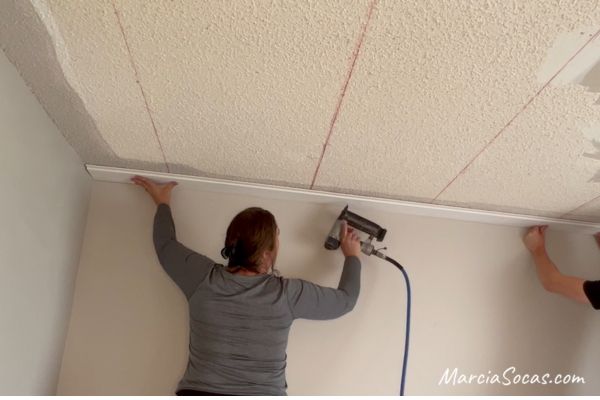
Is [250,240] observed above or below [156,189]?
below

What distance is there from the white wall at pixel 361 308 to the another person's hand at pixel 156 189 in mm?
53

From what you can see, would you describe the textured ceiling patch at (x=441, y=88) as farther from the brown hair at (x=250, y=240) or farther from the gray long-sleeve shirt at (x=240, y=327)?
the gray long-sleeve shirt at (x=240, y=327)

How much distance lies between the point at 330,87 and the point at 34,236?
0.97 meters

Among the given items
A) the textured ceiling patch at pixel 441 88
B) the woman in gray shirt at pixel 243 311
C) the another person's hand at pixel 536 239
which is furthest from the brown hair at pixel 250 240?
the another person's hand at pixel 536 239

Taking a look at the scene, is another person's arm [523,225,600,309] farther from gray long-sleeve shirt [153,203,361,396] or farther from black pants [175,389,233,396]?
black pants [175,389,233,396]

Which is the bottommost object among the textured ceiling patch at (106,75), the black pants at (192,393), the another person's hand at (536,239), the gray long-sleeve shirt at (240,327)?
the black pants at (192,393)

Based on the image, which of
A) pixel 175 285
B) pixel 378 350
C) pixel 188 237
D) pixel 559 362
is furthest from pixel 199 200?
pixel 559 362

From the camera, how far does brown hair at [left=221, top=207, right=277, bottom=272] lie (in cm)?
156

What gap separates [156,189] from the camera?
72.8 inches

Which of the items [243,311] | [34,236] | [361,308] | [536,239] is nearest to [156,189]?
[34,236]

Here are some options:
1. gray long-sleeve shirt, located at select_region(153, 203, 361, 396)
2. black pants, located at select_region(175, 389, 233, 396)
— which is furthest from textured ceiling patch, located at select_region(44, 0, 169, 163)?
black pants, located at select_region(175, 389, 233, 396)

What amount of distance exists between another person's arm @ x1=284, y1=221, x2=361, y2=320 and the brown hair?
133 mm

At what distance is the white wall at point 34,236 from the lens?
49.6 inches

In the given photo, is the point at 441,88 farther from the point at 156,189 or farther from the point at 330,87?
the point at 156,189
